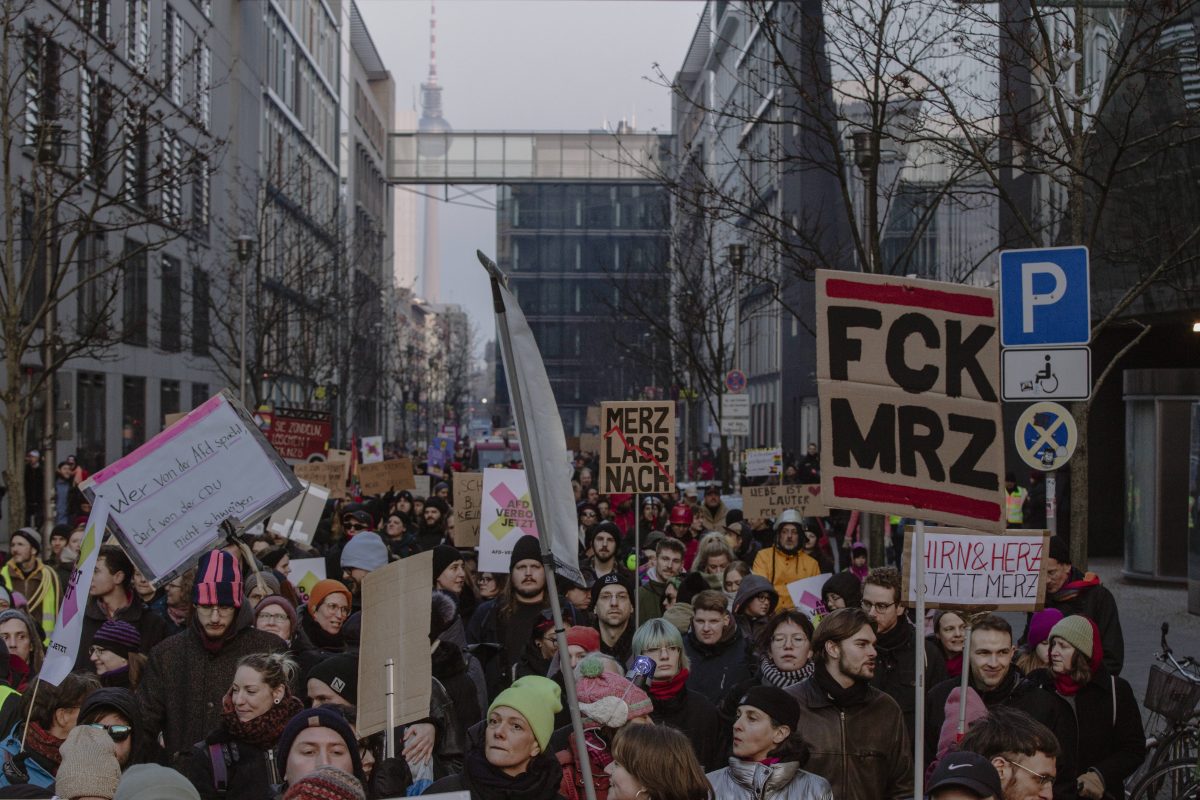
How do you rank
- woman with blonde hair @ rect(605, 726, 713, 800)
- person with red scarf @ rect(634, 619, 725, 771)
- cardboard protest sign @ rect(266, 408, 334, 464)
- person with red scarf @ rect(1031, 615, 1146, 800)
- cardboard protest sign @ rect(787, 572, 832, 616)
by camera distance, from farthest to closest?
cardboard protest sign @ rect(266, 408, 334, 464), cardboard protest sign @ rect(787, 572, 832, 616), person with red scarf @ rect(1031, 615, 1146, 800), person with red scarf @ rect(634, 619, 725, 771), woman with blonde hair @ rect(605, 726, 713, 800)

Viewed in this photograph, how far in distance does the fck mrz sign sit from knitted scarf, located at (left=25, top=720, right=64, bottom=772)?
10.5 ft

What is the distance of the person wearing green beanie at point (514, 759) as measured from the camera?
580 centimetres

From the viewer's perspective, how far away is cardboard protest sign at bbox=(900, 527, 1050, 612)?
9023 mm

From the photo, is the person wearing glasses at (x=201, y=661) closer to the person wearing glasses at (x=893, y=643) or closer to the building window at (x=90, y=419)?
the person wearing glasses at (x=893, y=643)

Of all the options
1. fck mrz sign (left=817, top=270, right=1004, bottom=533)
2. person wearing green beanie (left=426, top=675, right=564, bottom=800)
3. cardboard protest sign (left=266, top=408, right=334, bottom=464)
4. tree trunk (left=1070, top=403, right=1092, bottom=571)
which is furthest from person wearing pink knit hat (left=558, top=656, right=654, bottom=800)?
cardboard protest sign (left=266, top=408, right=334, bottom=464)

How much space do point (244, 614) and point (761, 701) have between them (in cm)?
294

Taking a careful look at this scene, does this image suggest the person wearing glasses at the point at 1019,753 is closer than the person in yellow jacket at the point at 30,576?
Yes

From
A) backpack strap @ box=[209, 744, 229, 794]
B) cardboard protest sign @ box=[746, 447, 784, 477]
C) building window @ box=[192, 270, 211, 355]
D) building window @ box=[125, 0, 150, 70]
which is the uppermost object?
building window @ box=[125, 0, 150, 70]

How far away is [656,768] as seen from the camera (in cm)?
512

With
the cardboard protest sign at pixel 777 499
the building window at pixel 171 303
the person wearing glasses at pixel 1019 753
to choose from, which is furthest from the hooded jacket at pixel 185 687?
the building window at pixel 171 303

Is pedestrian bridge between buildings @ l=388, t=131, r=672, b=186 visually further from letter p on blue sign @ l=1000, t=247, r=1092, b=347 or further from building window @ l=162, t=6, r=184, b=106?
letter p on blue sign @ l=1000, t=247, r=1092, b=347

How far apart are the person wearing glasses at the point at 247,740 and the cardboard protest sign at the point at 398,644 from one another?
0.32 meters

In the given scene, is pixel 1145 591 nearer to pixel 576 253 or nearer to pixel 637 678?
pixel 637 678

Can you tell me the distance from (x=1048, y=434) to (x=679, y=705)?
6016 millimetres
